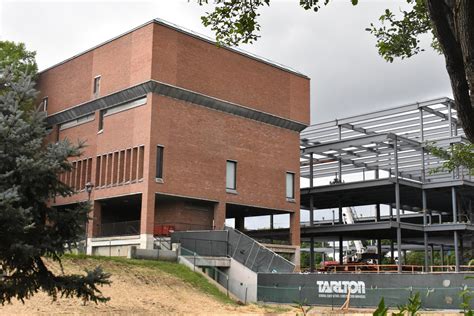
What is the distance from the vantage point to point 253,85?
52.1 metres

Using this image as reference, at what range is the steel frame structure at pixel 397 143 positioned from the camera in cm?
4553

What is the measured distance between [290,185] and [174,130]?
13419mm

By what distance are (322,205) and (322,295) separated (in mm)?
33974

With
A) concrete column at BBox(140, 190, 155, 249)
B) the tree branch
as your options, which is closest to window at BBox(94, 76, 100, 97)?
concrete column at BBox(140, 190, 155, 249)

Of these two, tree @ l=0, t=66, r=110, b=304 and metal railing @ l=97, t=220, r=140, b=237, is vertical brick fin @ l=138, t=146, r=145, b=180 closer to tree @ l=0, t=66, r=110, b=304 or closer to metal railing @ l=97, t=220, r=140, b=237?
metal railing @ l=97, t=220, r=140, b=237

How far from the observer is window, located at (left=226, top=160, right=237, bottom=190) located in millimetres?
49469

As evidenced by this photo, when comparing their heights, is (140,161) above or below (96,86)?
below

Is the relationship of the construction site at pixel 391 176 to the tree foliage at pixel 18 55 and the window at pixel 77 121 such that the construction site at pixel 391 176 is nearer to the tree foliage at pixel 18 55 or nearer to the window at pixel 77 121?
the window at pixel 77 121

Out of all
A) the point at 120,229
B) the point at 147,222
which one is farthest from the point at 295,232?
the point at 120,229

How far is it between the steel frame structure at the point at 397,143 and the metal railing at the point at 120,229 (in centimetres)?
1737

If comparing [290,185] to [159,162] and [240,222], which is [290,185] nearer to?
[240,222]

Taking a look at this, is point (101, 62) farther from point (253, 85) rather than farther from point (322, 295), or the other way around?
point (322, 295)

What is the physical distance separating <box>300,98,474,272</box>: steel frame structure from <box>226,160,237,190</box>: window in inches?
320

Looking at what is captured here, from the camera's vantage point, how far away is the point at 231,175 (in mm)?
49719
